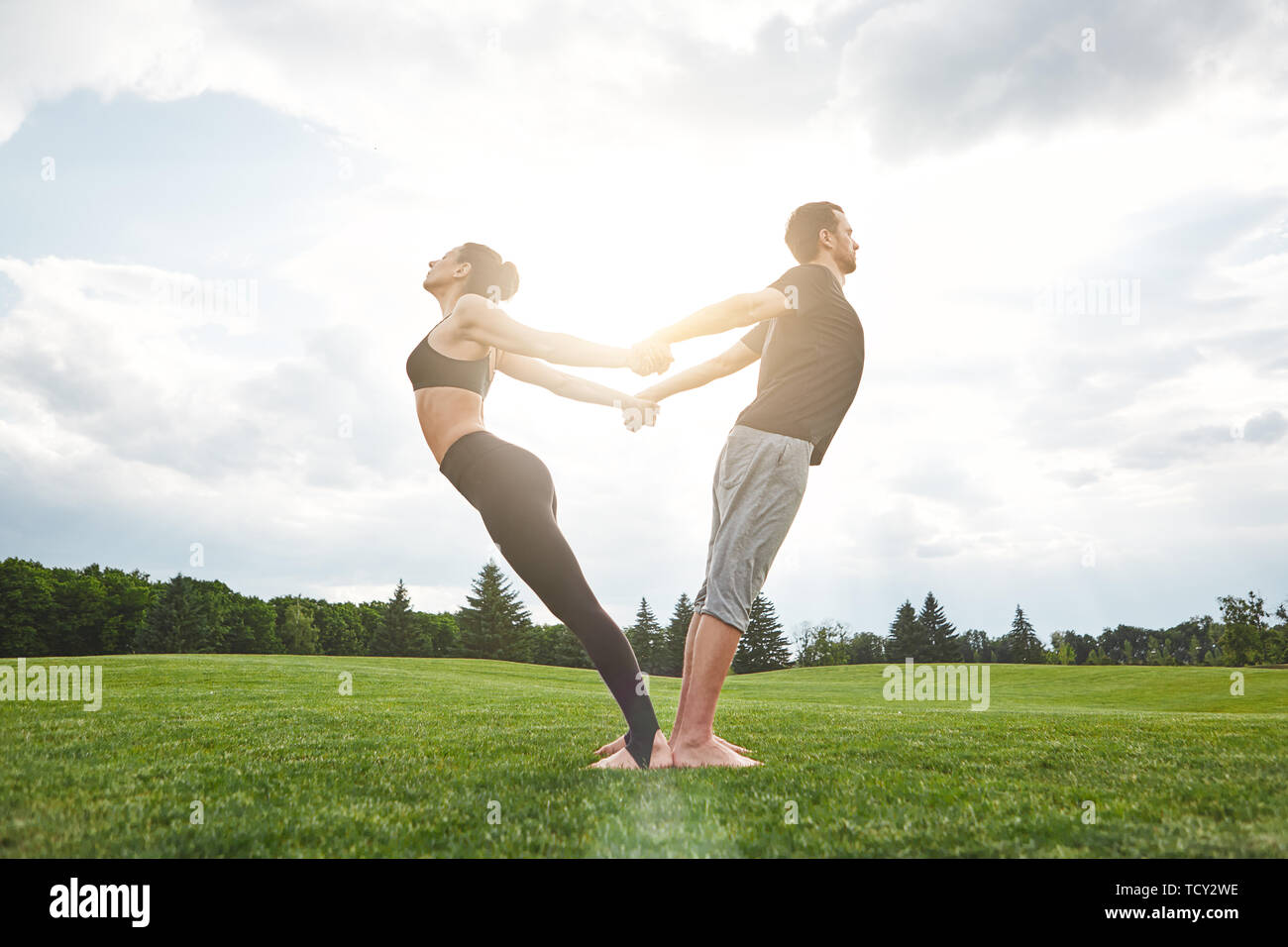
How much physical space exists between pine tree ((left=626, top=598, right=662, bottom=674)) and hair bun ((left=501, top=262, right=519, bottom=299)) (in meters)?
67.2

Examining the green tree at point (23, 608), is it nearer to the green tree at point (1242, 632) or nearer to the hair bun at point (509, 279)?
the hair bun at point (509, 279)

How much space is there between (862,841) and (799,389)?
102 inches

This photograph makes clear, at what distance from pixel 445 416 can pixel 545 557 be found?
1.10 m

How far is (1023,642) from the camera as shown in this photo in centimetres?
10694

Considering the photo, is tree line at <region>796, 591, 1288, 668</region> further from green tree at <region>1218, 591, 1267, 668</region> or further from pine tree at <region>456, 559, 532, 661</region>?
pine tree at <region>456, 559, 532, 661</region>

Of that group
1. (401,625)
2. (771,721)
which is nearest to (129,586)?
(401,625)

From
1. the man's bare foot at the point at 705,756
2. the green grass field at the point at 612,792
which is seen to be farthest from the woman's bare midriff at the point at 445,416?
the man's bare foot at the point at 705,756

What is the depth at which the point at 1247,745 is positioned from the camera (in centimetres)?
454

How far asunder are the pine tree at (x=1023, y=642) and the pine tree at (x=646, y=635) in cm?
6216

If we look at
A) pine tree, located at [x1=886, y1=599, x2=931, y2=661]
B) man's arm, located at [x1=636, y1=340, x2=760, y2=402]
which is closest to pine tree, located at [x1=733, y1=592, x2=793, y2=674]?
pine tree, located at [x1=886, y1=599, x2=931, y2=661]
